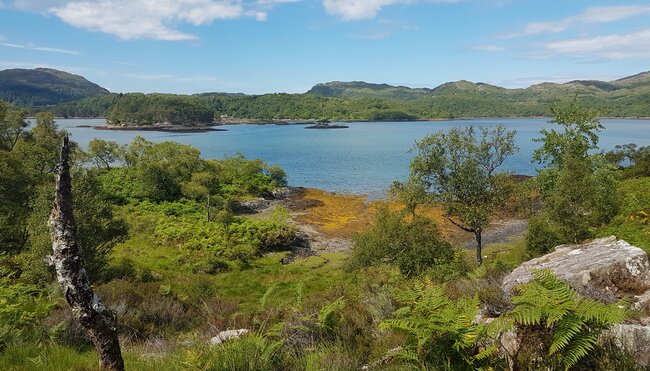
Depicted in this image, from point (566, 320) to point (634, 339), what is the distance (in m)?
1.36

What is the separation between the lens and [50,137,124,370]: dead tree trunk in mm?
3885

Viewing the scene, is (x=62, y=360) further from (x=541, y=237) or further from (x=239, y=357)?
(x=541, y=237)

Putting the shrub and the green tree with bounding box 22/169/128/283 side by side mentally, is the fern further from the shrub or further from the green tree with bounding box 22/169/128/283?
the shrub

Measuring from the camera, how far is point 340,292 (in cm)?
938

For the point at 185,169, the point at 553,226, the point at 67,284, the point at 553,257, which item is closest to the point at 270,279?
the point at 553,226

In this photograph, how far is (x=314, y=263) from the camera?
32750 mm

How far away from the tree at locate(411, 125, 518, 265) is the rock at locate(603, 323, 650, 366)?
19249mm

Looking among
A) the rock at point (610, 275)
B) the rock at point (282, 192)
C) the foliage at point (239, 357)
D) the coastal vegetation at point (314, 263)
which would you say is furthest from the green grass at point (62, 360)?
the rock at point (282, 192)

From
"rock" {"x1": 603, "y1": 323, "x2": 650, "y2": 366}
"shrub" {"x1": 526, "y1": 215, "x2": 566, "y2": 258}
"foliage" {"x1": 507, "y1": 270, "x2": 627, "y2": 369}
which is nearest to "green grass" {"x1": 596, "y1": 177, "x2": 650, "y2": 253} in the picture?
"shrub" {"x1": 526, "y1": 215, "x2": 566, "y2": 258}

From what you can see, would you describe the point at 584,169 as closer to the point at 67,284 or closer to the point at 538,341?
the point at 538,341

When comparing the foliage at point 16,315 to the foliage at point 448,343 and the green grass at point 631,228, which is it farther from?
the green grass at point 631,228

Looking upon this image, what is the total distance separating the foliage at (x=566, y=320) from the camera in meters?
3.82

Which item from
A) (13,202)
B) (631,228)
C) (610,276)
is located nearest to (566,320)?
(610,276)

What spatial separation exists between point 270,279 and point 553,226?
16316 mm
